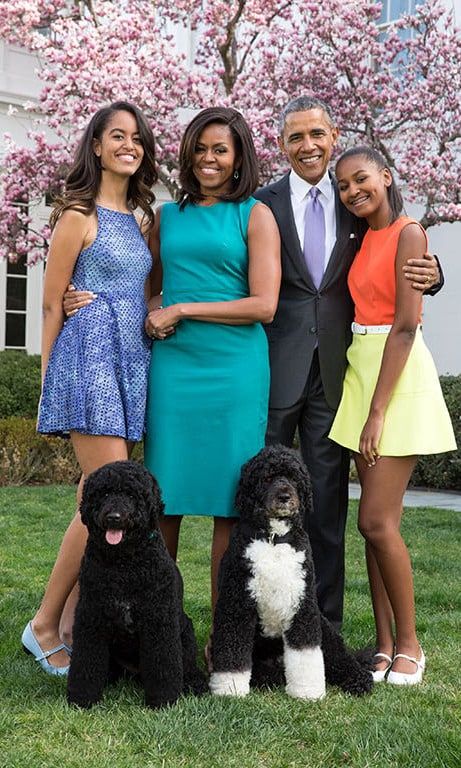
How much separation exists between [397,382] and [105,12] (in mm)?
8860

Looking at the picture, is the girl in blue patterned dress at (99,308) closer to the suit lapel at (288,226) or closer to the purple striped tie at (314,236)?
the suit lapel at (288,226)

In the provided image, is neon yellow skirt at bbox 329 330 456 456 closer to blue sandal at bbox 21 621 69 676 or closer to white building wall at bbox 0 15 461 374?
blue sandal at bbox 21 621 69 676

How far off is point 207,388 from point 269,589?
820 mm

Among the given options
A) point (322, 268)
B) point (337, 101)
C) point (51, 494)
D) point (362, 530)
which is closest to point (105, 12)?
point (337, 101)

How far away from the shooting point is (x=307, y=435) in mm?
4062

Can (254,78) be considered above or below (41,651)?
above

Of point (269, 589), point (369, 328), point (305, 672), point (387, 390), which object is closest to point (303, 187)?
point (369, 328)

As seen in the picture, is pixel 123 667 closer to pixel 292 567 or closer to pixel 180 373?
pixel 292 567

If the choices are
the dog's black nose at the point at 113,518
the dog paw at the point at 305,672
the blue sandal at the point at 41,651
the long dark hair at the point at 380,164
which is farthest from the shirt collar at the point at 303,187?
the blue sandal at the point at 41,651

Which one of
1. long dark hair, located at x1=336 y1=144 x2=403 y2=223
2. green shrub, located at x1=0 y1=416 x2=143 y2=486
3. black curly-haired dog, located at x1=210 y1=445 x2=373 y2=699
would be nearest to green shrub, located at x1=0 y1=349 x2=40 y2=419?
green shrub, located at x1=0 y1=416 x2=143 y2=486

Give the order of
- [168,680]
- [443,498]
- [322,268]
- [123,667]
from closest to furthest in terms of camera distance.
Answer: [168,680] < [123,667] < [322,268] < [443,498]

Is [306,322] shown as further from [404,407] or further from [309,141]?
[309,141]

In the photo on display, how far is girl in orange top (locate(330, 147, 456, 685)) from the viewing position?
12.0ft

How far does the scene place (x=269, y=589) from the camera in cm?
342
